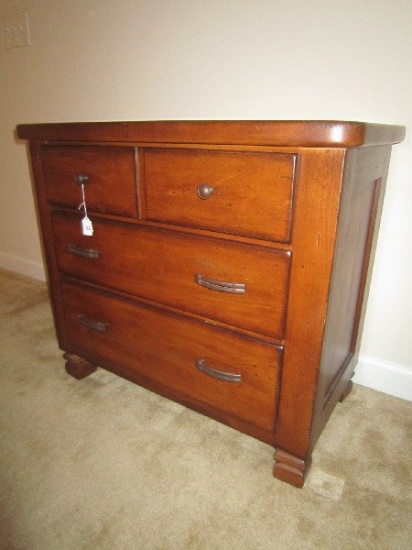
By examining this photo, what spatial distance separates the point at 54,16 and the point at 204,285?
1.64 metres

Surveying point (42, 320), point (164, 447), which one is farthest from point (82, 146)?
point (42, 320)

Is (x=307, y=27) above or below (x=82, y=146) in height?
above

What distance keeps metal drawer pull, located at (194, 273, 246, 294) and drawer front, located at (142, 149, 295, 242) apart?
124mm

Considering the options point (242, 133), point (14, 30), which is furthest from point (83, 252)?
point (14, 30)

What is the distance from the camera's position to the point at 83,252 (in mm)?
1089

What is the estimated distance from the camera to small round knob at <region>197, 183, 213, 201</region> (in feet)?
2.56

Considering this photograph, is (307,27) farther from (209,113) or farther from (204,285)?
(204,285)

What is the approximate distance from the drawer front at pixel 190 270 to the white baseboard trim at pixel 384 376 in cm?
70

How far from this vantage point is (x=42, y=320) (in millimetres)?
1829

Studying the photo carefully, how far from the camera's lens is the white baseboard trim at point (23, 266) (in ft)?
7.53

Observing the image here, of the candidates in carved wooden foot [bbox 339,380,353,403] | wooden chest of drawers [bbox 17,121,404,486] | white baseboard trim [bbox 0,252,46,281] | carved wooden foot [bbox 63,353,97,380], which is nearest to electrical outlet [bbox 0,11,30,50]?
wooden chest of drawers [bbox 17,121,404,486]

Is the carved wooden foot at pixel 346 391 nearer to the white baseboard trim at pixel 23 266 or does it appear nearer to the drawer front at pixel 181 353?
the drawer front at pixel 181 353

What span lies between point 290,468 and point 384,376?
0.59 m

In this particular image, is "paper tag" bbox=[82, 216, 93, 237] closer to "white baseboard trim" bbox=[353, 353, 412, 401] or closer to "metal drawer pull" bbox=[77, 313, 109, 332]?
"metal drawer pull" bbox=[77, 313, 109, 332]
